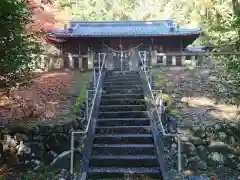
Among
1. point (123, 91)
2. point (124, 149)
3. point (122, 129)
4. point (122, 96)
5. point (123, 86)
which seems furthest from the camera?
point (123, 86)

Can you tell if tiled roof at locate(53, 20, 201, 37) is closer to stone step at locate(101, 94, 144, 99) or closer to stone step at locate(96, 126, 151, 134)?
stone step at locate(101, 94, 144, 99)

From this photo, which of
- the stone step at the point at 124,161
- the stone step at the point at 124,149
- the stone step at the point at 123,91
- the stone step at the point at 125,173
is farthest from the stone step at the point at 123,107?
the stone step at the point at 125,173

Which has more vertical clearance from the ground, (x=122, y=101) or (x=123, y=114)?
(x=122, y=101)

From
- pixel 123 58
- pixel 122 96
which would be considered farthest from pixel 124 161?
pixel 123 58

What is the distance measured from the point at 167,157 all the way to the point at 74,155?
2.16 metres

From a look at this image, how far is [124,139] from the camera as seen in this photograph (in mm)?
7758

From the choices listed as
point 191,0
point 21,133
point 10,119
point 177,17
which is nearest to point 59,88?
point 10,119

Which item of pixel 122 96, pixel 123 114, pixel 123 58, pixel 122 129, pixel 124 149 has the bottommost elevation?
pixel 124 149

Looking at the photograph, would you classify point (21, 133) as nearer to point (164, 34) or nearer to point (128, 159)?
point (128, 159)

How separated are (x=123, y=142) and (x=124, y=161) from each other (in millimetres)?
806

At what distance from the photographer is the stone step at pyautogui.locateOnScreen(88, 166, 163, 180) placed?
21.5 ft

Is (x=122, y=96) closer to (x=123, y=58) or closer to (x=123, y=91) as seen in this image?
(x=123, y=91)

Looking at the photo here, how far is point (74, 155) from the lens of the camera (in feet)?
23.7

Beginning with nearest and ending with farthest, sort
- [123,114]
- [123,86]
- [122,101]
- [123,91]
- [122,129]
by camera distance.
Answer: [122,129]
[123,114]
[122,101]
[123,91]
[123,86]
